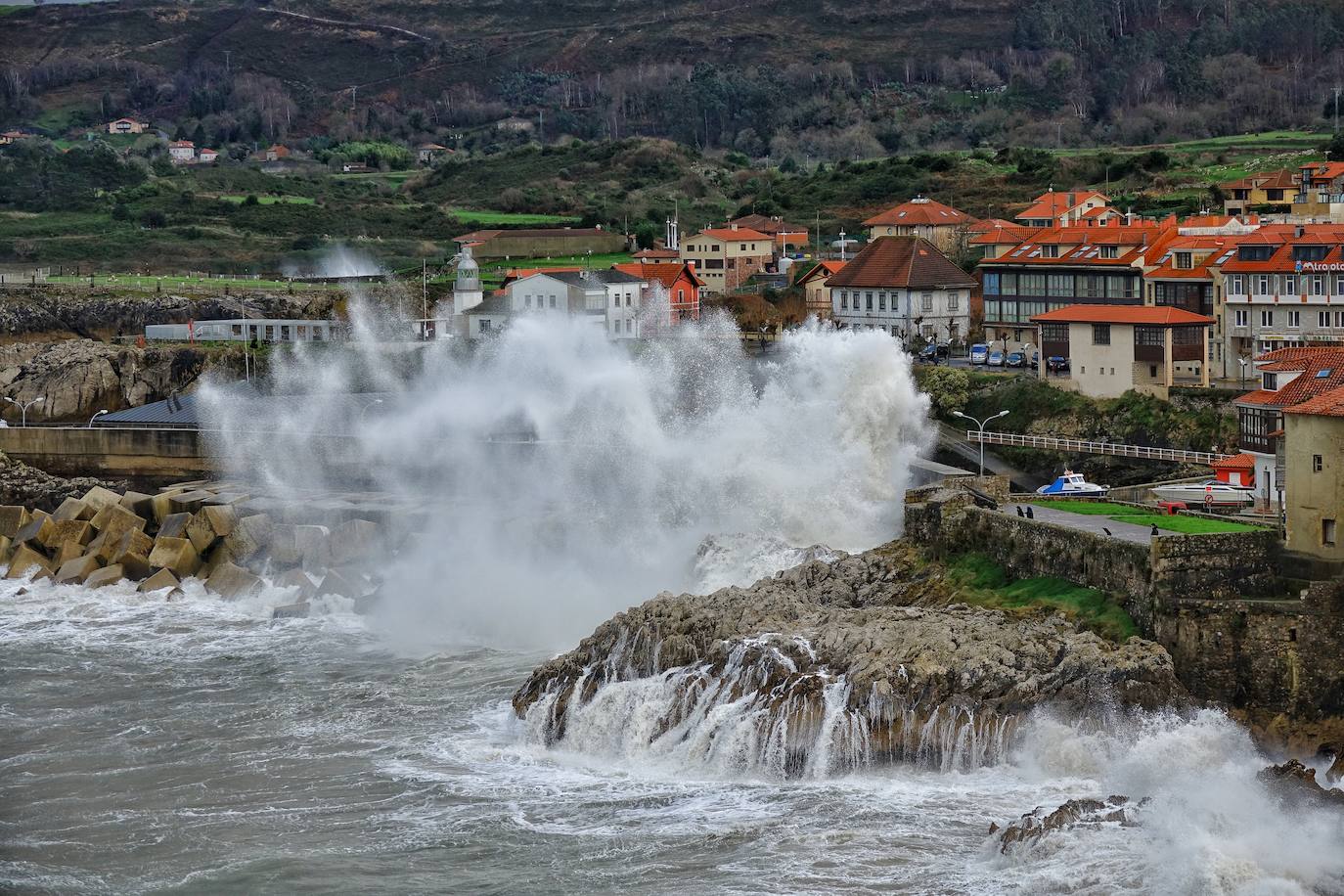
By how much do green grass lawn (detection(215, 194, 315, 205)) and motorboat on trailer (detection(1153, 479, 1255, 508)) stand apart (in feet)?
268

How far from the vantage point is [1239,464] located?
37.8m

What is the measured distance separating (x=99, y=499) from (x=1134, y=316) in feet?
82.8

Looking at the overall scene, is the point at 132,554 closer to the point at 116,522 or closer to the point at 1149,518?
the point at 116,522

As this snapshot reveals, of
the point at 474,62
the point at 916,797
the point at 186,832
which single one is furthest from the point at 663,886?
the point at 474,62

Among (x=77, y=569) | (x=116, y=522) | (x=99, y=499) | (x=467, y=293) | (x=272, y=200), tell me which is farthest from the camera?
(x=272, y=200)

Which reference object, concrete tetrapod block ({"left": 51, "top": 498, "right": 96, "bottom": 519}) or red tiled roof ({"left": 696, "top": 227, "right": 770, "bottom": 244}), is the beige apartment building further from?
concrete tetrapod block ({"left": 51, "top": 498, "right": 96, "bottom": 519})

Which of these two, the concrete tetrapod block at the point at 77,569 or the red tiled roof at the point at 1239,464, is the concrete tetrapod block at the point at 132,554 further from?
the red tiled roof at the point at 1239,464

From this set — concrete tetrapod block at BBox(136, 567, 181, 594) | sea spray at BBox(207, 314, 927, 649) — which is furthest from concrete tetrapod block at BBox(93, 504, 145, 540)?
sea spray at BBox(207, 314, 927, 649)

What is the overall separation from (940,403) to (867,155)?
83401 millimetres

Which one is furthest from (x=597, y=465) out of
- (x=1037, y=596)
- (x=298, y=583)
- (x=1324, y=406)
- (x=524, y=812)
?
(x=1324, y=406)

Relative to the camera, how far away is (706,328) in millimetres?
67062

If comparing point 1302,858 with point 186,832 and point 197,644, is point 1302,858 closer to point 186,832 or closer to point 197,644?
point 186,832

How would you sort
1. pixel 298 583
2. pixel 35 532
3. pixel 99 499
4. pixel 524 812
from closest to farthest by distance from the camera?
pixel 524 812, pixel 298 583, pixel 35 532, pixel 99 499

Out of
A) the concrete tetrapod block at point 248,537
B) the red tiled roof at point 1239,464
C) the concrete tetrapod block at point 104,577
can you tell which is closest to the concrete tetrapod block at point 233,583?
the concrete tetrapod block at point 248,537
